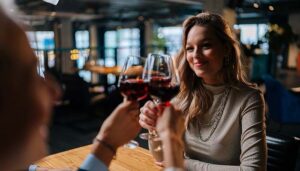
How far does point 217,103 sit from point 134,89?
68cm

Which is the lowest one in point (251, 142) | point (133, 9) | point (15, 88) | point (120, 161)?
point (120, 161)

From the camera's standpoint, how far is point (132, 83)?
1.01 metres

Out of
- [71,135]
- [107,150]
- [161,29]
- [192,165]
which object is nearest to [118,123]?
[107,150]

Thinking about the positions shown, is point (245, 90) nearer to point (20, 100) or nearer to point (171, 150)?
point (171, 150)

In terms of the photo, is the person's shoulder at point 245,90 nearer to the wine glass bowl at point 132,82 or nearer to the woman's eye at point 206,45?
the woman's eye at point 206,45

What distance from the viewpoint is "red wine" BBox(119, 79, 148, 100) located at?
3.19 feet

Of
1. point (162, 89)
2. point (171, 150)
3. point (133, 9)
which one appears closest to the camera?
point (171, 150)

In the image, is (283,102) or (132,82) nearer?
(132,82)

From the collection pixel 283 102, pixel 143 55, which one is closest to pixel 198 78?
pixel 283 102

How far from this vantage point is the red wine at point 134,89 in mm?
973

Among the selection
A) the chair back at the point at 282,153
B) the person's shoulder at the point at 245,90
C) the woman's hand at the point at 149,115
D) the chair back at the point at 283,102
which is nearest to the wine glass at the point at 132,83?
the woman's hand at the point at 149,115

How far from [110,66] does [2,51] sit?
6.84m

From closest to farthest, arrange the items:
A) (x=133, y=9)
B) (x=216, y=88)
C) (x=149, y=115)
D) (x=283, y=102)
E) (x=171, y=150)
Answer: (x=171, y=150) < (x=149, y=115) < (x=216, y=88) < (x=283, y=102) < (x=133, y=9)

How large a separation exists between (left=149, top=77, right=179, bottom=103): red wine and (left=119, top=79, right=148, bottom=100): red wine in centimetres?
3
